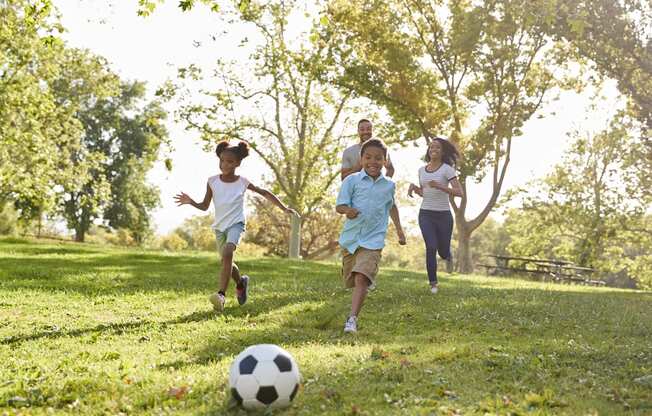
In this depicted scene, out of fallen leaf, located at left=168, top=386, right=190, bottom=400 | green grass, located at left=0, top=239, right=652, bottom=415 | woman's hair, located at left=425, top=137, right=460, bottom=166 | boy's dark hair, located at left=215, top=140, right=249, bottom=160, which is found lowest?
fallen leaf, located at left=168, top=386, right=190, bottom=400

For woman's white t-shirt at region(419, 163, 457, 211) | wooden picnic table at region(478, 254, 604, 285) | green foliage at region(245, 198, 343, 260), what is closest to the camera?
woman's white t-shirt at region(419, 163, 457, 211)

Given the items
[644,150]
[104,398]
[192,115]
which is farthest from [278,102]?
[104,398]

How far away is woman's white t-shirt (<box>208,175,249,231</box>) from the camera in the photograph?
9.90m

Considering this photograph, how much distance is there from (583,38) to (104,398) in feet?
70.4

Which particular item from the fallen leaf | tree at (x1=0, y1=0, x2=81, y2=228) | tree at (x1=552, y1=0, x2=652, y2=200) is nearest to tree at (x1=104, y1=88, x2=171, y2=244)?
tree at (x1=0, y1=0, x2=81, y2=228)

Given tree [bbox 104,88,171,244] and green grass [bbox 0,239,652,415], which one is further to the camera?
tree [bbox 104,88,171,244]

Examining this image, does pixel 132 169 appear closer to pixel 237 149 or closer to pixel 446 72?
pixel 446 72

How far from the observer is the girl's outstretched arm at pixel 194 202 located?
988cm

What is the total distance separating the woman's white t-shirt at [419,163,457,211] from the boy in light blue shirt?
139 inches

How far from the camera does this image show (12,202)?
4528 centimetres

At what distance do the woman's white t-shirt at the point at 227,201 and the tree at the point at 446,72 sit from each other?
59.4 feet

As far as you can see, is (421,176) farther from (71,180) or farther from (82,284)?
(71,180)

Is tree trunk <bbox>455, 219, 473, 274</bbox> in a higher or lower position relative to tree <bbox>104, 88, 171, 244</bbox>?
lower

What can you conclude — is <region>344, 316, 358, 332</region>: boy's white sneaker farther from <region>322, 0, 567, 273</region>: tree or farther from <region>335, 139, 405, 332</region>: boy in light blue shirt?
<region>322, 0, 567, 273</region>: tree
